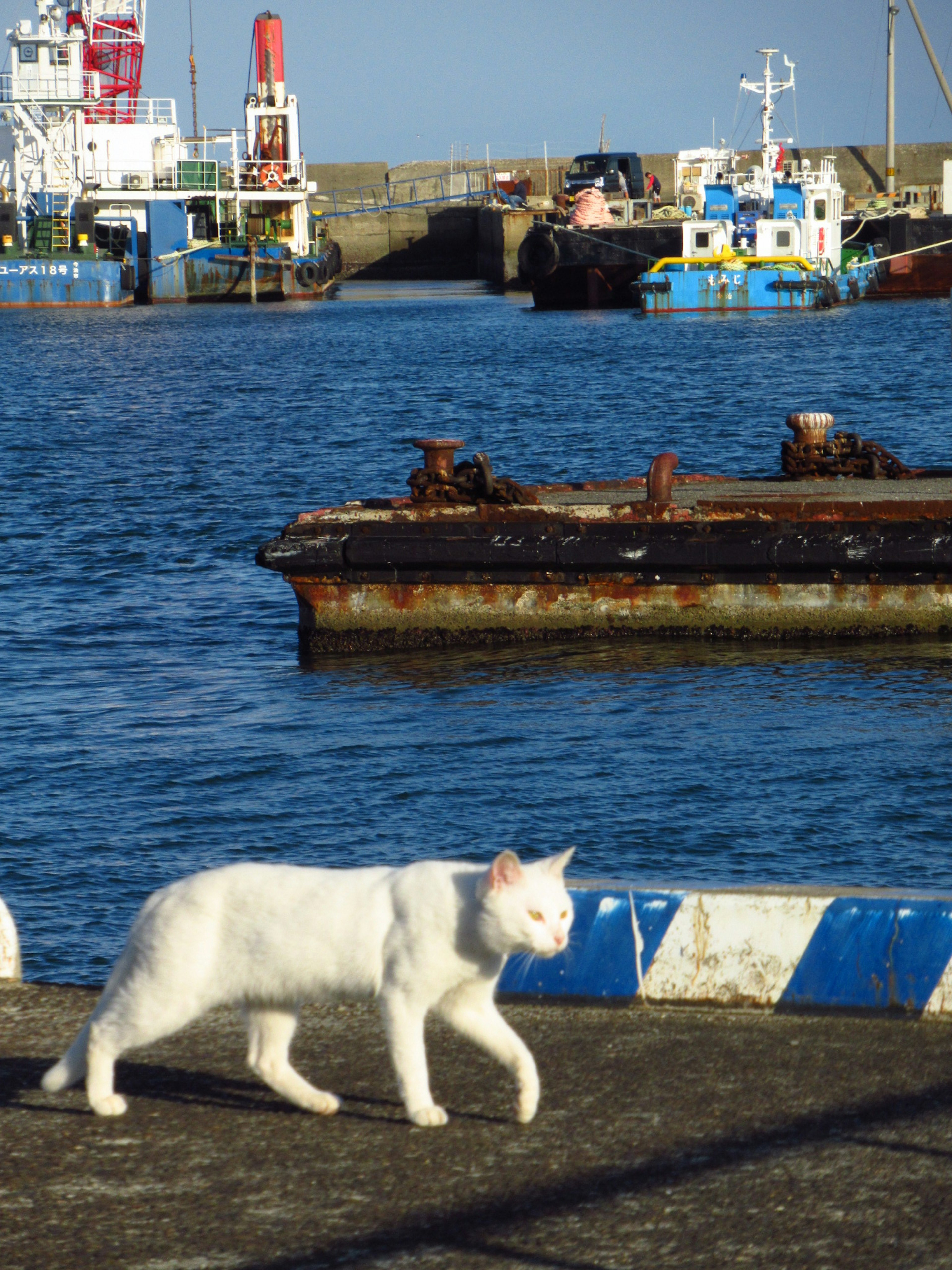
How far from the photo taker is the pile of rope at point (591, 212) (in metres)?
67.8

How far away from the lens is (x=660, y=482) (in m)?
12.7

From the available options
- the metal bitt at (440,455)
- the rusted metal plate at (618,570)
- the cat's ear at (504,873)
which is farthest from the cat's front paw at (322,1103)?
the metal bitt at (440,455)

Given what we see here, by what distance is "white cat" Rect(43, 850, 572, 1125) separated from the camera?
11.7ft

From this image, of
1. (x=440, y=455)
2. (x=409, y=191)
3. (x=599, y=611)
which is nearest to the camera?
(x=599, y=611)

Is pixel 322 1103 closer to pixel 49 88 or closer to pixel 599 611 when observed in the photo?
pixel 599 611

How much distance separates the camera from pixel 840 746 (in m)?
10.2

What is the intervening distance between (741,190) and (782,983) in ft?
191

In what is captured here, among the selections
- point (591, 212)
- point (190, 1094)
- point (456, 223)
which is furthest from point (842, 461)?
point (456, 223)

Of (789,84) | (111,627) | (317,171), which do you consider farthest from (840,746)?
(317,171)

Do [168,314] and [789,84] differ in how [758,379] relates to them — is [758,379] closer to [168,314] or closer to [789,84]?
[789,84]

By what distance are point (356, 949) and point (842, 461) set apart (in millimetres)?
11940

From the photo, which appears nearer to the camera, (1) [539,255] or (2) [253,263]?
(1) [539,255]

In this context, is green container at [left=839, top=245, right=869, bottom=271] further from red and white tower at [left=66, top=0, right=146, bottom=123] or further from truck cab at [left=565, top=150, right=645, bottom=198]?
red and white tower at [left=66, top=0, right=146, bottom=123]

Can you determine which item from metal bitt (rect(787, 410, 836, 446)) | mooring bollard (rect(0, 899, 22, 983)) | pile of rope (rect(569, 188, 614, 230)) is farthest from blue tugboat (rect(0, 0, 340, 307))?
mooring bollard (rect(0, 899, 22, 983))
